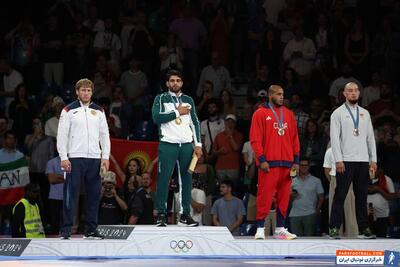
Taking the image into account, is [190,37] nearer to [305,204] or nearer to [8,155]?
[8,155]

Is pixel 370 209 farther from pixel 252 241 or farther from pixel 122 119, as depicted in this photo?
pixel 122 119

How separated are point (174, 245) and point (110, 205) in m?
3.75

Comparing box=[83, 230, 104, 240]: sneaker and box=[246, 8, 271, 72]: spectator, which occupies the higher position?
box=[246, 8, 271, 72]: spectator

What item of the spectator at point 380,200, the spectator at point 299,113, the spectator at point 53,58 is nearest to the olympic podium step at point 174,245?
the spectator at point 380,200

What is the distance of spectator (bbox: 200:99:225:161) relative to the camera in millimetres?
26797

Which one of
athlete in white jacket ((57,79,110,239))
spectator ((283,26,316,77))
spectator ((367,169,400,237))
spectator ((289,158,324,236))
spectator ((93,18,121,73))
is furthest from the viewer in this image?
spectator ((93,18,121,73))

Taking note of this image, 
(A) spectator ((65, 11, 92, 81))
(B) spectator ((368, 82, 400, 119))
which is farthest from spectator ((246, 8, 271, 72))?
(A) spectator ((65, 11, 92, 81))

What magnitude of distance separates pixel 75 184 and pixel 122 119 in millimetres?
8130

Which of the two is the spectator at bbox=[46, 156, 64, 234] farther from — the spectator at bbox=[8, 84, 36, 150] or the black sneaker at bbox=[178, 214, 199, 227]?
the black sneaker at bbox=[178, 214, 199, 227]

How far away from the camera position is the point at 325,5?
31.0 m

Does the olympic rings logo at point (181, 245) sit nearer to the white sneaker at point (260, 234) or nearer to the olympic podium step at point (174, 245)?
the olympic podium step at point (174, 245)

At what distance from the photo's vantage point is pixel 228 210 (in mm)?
24516

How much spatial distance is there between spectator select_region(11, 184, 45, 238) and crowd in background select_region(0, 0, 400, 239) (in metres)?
2.31

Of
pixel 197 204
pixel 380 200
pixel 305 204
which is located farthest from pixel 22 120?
pixel 380 200
